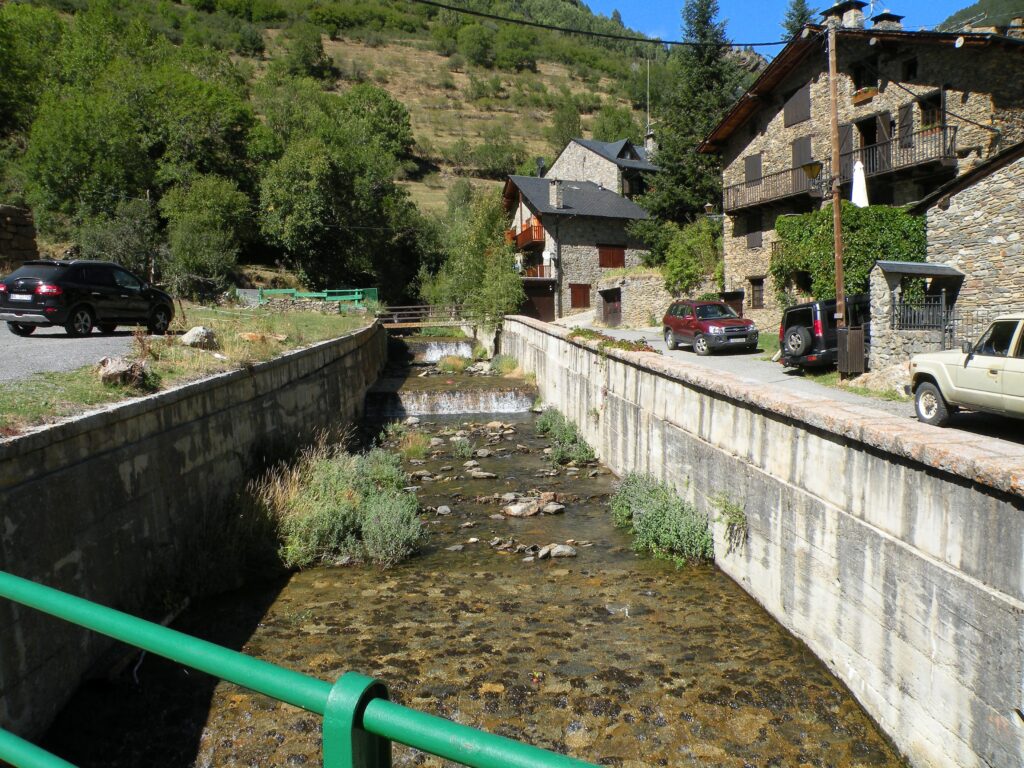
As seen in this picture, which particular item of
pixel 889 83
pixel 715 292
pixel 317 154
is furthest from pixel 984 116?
pixel 317 154

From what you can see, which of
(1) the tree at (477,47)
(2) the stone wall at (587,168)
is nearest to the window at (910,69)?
(2) the stone wall at (587,168)

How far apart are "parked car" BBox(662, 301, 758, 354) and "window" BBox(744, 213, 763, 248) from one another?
993 cm

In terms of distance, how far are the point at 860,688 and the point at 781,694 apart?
0.73m

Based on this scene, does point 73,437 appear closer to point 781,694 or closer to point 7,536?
point 7,536

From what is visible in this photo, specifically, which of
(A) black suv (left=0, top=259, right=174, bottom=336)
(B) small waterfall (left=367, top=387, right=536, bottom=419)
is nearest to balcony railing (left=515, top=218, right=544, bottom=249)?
(B) small waterfall (left=367, top=387, right=536, bottom=419)

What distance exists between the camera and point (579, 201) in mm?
48031

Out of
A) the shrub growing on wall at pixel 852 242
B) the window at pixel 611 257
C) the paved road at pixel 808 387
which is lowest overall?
the paved road at pixel 808 387

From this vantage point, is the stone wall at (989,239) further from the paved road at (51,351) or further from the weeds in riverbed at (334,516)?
the paved road at (51,351)

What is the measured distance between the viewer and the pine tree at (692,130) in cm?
4138

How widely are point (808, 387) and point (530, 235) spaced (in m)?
33.1

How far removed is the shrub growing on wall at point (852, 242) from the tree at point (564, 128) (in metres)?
76.4

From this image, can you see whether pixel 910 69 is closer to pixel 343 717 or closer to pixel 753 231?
pixel 753 231

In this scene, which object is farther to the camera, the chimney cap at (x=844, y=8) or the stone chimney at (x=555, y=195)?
the stone chimney at (x=555, y=195)

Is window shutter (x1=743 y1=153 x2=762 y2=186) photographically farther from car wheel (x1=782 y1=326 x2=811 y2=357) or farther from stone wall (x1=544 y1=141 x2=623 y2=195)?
car wheel (x1=782 y1=326 x2=811 y2=357)
